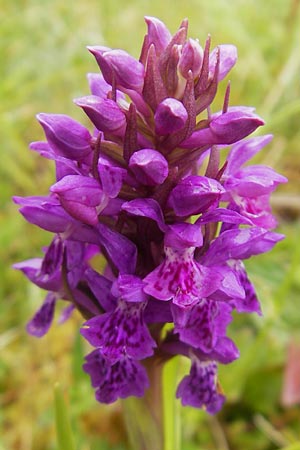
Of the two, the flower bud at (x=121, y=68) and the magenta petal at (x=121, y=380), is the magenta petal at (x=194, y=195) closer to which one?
the flower bud at (x=121, y=68)

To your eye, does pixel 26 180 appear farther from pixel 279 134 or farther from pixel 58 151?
pixel 58 151

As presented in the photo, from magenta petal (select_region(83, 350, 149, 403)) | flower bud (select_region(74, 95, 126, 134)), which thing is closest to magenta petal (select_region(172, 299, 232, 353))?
magenta petal (select_region(83, 350, 149, 403))

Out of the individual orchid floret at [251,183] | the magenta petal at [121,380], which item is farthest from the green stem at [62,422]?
the individual orchid floret at [251,183]

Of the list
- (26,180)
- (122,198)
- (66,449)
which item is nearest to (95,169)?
(122,198)

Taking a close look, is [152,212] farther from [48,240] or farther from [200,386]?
[48,240]

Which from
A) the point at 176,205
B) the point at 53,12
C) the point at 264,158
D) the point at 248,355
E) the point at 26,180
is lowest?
the point at 248,355
